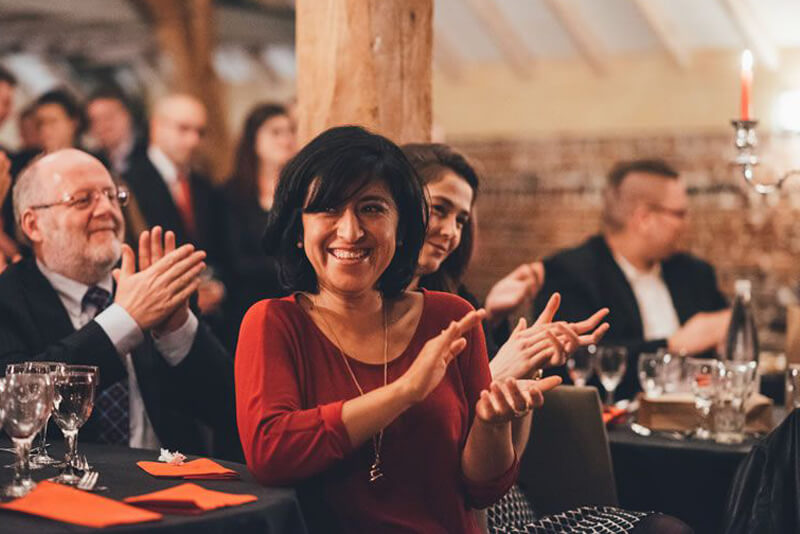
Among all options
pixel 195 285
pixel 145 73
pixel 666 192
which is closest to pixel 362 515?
pixel 195 285

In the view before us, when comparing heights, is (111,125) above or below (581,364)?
above

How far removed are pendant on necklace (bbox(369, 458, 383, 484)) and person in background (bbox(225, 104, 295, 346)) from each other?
281cm

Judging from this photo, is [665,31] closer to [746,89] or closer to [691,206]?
[691,206]

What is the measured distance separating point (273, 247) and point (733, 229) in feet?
19.9

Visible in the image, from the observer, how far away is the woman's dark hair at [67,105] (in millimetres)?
5875

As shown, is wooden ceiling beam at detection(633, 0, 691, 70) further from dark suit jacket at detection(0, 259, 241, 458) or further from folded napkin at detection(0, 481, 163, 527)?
folded napkin at detection(0, 481, 163, 527)

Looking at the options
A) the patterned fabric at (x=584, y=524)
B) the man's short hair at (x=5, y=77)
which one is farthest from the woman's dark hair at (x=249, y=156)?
the patterned fabric at (x=584, y=524)

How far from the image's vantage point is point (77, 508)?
193 cm

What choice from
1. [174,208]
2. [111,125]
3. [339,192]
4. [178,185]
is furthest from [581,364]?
[111,125]

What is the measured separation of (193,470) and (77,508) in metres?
0.39

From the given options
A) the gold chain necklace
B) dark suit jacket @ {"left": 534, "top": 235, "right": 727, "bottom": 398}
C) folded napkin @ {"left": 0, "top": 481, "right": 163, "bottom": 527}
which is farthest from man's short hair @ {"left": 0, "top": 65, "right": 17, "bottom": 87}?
folded napkin @ {"left": 0, "top": 481, "right": 163, "bottom": 527}

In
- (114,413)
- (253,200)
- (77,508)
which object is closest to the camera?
(77,508)

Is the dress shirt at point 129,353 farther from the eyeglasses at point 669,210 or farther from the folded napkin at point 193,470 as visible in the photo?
the eyeglasses at point 669,210

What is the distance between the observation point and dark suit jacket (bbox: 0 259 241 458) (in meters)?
2.81
